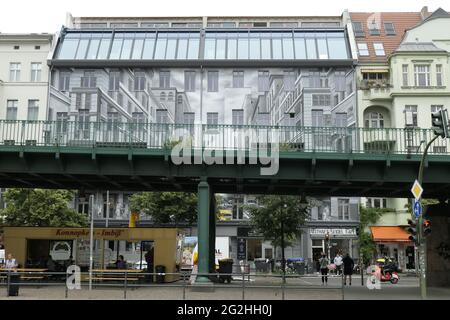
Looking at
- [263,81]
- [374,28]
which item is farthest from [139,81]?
[374,28]

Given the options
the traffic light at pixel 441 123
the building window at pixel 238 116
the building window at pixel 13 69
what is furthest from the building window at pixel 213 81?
the traffic light at pixel 441 123

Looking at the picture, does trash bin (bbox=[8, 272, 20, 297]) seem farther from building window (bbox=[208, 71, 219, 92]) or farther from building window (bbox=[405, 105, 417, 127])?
building window (bbox=[405, 105, 417, 127])

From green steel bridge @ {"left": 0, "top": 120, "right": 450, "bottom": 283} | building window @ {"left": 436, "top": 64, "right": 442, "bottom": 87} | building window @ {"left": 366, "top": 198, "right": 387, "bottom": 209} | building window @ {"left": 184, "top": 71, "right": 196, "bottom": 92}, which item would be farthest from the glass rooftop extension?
green steel bridge @ {"left": 0, "top": 120, "right": 450, "bottom": 283}

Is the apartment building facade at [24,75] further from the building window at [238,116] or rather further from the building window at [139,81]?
the building window at [238,116]

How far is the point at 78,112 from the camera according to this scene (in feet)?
179

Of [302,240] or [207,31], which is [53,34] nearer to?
[207,31]

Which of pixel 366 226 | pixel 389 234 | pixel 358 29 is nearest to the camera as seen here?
pixel 389 234

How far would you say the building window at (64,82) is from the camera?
55.0 m

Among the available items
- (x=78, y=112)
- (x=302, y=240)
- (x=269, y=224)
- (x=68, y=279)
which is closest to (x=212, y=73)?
(x=78, y=112)

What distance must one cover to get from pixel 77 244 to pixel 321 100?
104 ft

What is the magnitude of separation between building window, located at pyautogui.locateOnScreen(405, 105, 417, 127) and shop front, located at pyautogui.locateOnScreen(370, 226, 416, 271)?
31.0ft

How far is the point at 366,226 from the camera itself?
174 feet

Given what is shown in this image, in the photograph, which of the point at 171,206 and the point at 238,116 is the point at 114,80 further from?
the point at 171,206
